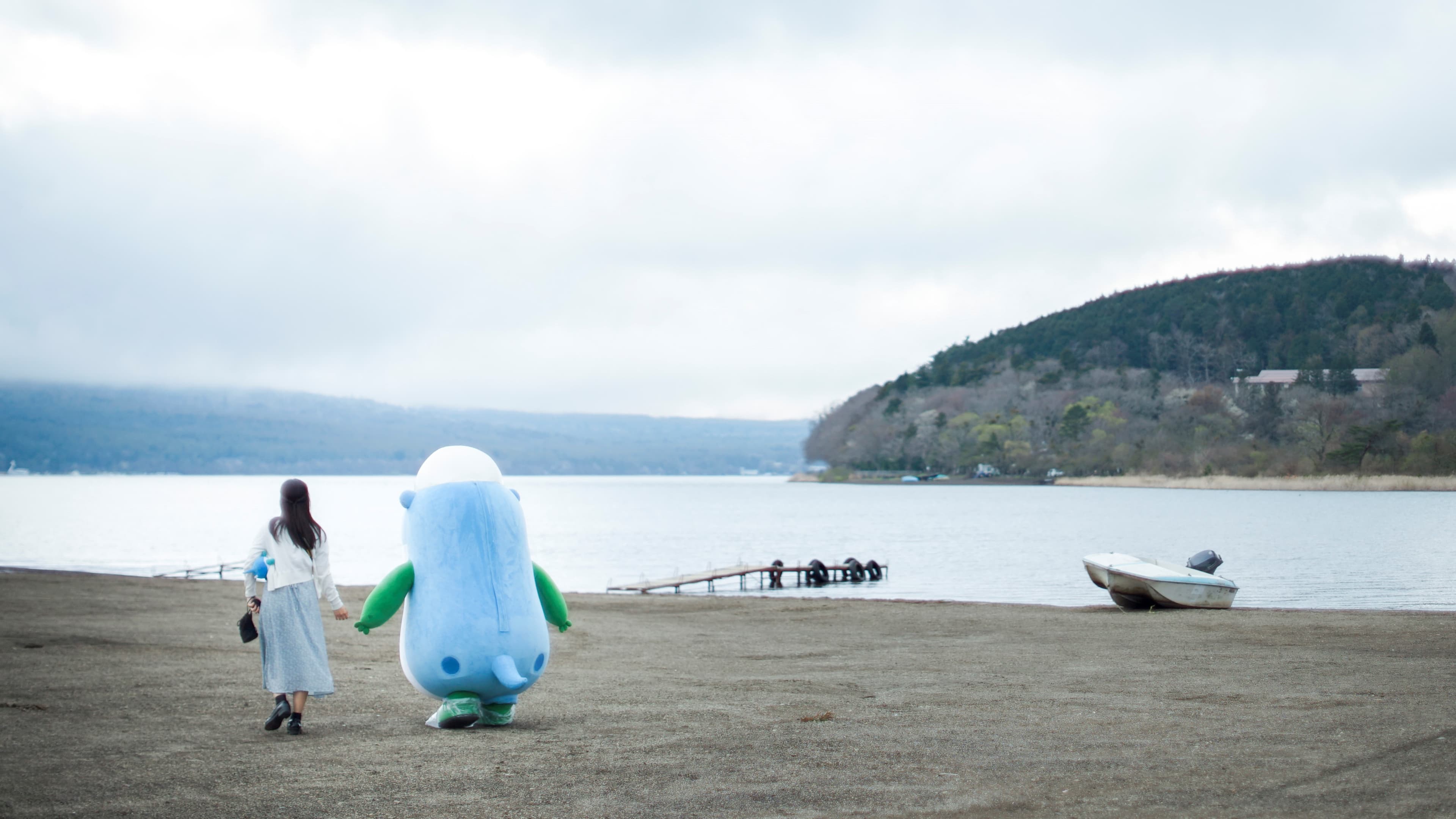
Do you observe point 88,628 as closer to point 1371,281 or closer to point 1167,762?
point 1167,762

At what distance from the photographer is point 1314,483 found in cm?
11931

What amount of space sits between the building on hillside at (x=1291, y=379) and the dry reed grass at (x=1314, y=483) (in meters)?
18.2

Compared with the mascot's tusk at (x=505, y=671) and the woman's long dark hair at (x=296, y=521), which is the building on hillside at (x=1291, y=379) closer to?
the mascot's tusk at (x=505, y=671)

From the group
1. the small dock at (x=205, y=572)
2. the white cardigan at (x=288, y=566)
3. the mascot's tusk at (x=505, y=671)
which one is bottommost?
the small dock at (x=205, y=572)

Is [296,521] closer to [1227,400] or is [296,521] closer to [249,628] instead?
[249,628]

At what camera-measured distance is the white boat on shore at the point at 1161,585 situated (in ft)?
75.4

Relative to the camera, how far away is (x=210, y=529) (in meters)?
82.9

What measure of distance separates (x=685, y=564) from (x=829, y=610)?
2779 cm

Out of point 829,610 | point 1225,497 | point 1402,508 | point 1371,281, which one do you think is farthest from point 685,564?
point 1371,281

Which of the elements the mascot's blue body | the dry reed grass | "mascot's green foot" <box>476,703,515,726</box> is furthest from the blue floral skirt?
the dry reed grass

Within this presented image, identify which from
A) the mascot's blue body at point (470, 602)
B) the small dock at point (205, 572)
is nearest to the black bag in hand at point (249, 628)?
the mascot's blue body at point (470, 602)

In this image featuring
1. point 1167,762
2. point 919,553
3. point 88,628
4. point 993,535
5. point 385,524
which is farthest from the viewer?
point 385,524

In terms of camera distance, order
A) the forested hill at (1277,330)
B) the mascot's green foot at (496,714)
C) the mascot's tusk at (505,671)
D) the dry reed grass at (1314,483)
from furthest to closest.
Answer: the forested hill at (1277,330) < the dry reed grass at (1314,483) < the mascot's green foot at (496,714) < the mascot's tusk at (505,671)

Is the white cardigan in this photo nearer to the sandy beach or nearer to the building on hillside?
the sandy beach
